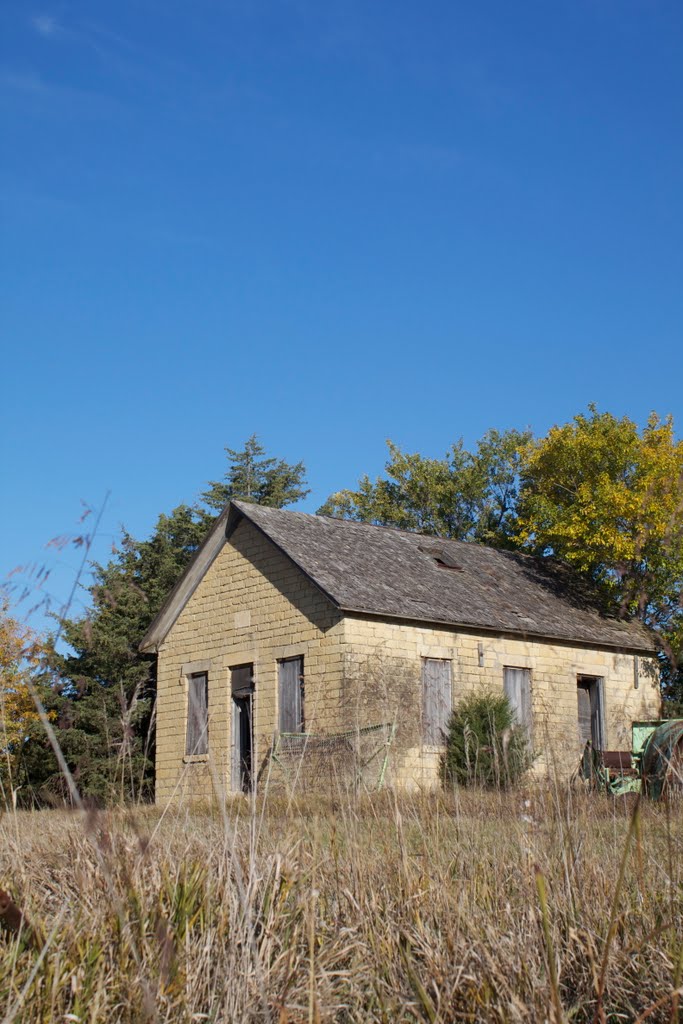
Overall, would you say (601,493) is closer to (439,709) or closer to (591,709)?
(591,709)

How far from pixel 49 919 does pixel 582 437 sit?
Result: 887 inches

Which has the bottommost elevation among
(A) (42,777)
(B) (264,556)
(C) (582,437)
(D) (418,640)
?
(A) (42,777)

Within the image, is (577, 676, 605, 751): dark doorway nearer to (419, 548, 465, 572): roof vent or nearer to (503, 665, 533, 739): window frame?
(503, 665, 533, 739): window frame

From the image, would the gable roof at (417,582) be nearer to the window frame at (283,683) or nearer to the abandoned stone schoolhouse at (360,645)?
the abandoned stone schoolhouse at (360,645)

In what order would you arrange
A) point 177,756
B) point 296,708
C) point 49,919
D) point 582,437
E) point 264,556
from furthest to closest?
point 582,437, point 177,756, point 264,556, point 296,708, point 49,919

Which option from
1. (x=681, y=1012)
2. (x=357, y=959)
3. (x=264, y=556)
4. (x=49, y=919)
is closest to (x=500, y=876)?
(x=357, y=959)

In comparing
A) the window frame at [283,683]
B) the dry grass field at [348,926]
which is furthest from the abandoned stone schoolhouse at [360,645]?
the dry grass field at [348,926]

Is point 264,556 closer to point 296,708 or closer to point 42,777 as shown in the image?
point 296,708

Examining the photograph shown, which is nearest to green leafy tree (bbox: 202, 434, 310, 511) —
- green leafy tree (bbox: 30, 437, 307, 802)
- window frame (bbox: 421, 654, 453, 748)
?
green leafy tree (bbox: 30, 437, 307, 802)

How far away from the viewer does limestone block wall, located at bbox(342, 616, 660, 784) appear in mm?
17547

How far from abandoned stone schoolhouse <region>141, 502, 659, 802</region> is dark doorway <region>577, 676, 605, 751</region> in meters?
0.03

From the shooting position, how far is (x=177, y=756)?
69.5 ft

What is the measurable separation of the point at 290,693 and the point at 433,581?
154 inches

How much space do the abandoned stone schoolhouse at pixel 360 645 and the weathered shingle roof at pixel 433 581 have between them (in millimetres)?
45
